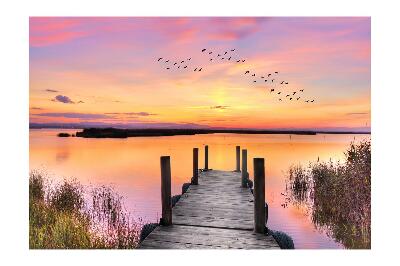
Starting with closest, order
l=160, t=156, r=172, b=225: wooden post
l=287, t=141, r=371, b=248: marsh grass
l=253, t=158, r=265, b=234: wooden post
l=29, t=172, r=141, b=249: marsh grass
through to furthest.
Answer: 1. l=253, t=158, r=265, b=234: wooden post
2. l=160, t=156, r=172, b=225: wooden post
3. l=29, t=172, r=141, b=249: marsh grass
4. l=287, t=141, r=371, b=248: marsh grass

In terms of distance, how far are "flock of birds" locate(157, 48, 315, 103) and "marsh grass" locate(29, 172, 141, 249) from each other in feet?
12.1

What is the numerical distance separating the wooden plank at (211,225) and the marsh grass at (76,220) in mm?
1399

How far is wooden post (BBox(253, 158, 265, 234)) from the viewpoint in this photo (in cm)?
556

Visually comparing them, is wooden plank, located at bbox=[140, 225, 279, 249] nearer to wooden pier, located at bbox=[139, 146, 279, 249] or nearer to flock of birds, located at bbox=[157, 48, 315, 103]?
wooden pier, located at bbox=[139, 146, 279, 249]

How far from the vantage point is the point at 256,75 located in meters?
9.33

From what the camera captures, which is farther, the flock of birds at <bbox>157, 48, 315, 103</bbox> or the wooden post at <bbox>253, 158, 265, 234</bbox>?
the flock of birds at <bbox>157, 48, 315, 103</bbox>

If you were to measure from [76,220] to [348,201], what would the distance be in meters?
5.96

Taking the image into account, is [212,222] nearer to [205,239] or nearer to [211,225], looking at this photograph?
[211,225]

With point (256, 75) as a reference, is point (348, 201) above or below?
below

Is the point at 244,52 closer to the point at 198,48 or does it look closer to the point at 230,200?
the point at 198,48

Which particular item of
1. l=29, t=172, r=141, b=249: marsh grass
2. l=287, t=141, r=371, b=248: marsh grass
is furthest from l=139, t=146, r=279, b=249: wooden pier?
l=287, t=141, r=371, b=248: marsh grass
